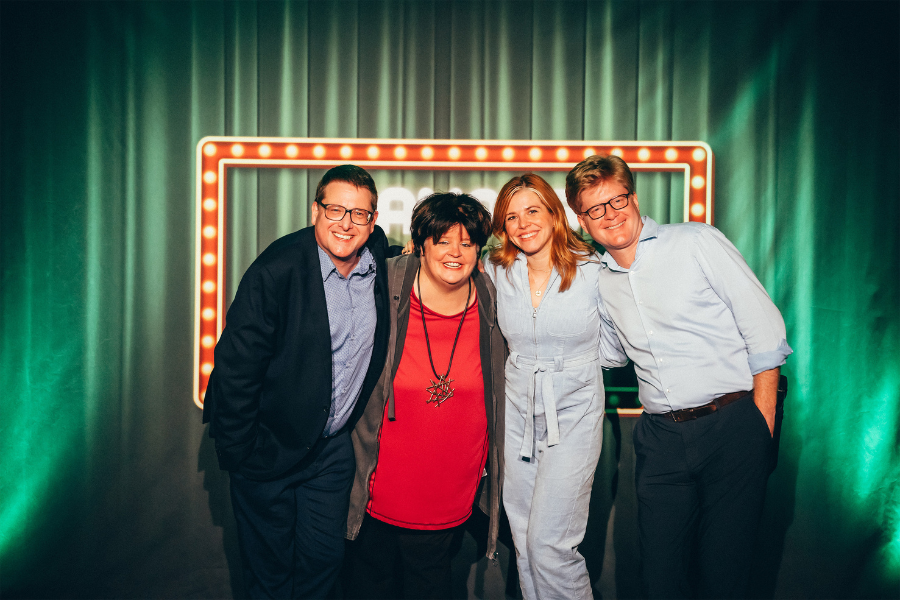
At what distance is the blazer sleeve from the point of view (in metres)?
1.70

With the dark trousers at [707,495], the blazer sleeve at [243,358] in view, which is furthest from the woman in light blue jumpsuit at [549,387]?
the blazer sleeve at [243,358]

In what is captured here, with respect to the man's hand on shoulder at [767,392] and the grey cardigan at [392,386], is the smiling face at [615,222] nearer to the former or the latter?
the grey cardigan at [392,386]

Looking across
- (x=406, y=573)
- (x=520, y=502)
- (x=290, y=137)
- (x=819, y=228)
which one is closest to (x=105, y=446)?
(x=406, y=573)

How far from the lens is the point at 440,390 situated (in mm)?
1898

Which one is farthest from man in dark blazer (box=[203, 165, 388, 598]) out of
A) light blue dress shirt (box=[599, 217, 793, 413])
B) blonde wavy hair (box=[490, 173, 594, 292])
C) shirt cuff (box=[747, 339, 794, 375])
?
shirt cuff (box=[747, 339, 794, 375])

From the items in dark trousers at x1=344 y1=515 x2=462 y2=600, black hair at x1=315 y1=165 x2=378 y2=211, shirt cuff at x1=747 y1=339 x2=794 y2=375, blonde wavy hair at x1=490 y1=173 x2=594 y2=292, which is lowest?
dark trousers at x1=344 y1=515 x2=462 y2=600

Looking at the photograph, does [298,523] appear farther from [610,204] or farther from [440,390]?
[610,204]

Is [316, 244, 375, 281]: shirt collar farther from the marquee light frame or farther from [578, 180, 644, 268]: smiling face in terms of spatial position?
[578, 180, 644, 268]: smiling face

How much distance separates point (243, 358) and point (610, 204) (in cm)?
158

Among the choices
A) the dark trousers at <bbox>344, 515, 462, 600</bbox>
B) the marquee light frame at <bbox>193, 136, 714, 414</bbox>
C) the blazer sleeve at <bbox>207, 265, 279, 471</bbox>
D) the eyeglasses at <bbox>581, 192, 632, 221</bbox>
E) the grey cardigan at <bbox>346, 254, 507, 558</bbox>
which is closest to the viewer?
the blazer sleeve at <bbox>207, 265, 279, 471</bbox>

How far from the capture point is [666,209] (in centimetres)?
256

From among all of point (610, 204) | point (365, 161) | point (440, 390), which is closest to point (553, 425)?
point (440, 390)

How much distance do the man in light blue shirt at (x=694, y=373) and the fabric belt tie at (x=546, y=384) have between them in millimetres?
283

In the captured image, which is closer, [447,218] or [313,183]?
[447,218]
